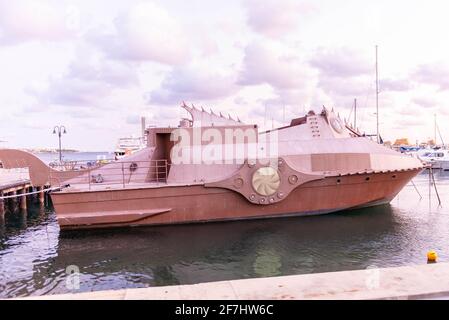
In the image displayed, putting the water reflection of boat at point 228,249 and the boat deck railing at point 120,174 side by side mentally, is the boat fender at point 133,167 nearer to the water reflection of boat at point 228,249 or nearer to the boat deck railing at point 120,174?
the boat deck railing at point 120,174

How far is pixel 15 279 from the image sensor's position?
9.39 m

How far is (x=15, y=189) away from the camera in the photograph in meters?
23.5

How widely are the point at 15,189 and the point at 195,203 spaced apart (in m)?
14.6

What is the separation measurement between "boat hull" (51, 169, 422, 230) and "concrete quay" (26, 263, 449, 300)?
31.6ft

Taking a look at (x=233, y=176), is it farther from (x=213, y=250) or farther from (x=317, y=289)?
(x=317, y=289)

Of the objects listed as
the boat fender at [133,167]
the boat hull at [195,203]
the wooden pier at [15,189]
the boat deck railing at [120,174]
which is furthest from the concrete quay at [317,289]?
the wooden pier at [15,189]

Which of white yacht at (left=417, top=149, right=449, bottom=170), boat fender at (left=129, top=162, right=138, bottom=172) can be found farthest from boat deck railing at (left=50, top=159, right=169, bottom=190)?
white yacht at (left=417, top=149, right=449, bottom=170)

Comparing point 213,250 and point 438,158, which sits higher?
→ point 438,158

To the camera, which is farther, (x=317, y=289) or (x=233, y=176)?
(x=233, y=176)

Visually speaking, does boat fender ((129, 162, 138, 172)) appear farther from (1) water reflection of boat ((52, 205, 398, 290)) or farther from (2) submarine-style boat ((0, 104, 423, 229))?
(1) water reflection of boat ((52, 205, 398, 290))

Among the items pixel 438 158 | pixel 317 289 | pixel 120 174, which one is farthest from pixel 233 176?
pixel 438 158

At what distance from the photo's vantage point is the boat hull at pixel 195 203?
14148 mm
